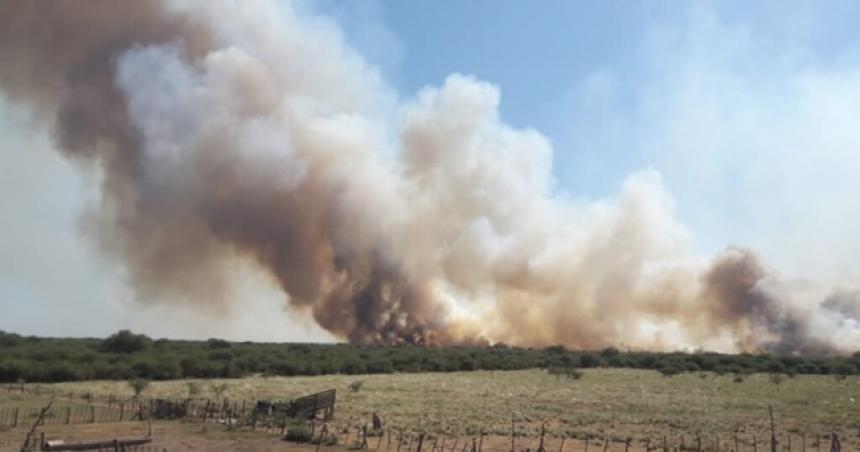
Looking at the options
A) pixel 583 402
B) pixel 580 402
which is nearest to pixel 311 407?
pixel 580 402

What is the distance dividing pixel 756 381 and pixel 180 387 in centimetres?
5463

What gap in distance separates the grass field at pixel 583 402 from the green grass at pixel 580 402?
0.07m

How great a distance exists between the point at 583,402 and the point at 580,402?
0.66ft

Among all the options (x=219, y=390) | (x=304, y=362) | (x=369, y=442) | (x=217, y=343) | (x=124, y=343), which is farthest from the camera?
(x=217, y=343)

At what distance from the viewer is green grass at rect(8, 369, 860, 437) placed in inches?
1529

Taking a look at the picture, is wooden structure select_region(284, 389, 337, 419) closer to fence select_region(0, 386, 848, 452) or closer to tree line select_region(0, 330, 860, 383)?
fence select_region(0, 386, 848, 452)

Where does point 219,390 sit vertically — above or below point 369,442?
above

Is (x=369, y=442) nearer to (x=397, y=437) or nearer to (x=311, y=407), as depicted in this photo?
(x=397, y=437)

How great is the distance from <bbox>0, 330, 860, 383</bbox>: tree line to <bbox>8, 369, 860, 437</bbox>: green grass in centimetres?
723

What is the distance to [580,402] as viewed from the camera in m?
51.6

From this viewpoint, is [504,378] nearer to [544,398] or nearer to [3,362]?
[544,398]

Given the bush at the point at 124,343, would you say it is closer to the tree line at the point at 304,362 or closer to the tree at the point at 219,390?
the tree line at the point at 304,362

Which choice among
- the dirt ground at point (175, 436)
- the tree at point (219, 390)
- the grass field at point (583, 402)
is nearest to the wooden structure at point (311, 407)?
Answer: the grass field at point (583, 402)

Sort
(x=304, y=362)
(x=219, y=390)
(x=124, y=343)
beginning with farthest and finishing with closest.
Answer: (x=124, y=343), (x=304, y=362), (x=219, y=390)
